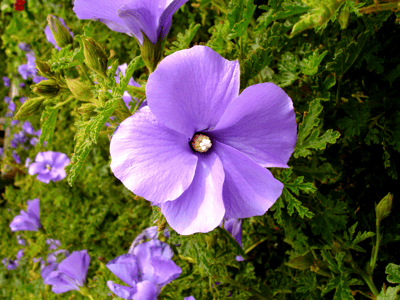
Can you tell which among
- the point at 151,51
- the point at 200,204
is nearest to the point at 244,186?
the point at 200,204

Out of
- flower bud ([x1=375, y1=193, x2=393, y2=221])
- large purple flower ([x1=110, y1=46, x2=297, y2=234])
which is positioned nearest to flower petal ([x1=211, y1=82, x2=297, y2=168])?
large purple flower ([x1=110, y1=46, x2=297, y2=234])

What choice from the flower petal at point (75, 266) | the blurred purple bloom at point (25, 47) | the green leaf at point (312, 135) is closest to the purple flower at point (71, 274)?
the flower petal at point (75, 266)

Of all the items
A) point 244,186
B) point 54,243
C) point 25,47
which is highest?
point 244,186

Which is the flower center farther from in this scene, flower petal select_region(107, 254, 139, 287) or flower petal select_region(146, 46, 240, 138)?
flower petal select_region(107, 254, 139, 287)

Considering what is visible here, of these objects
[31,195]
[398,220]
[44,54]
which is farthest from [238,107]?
[31,195]

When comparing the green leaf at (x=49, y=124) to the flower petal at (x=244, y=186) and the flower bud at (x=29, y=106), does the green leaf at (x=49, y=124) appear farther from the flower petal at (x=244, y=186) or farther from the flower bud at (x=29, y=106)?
the flower petal at (x=244, y=186)

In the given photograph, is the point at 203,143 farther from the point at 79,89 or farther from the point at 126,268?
the point at 126,268
